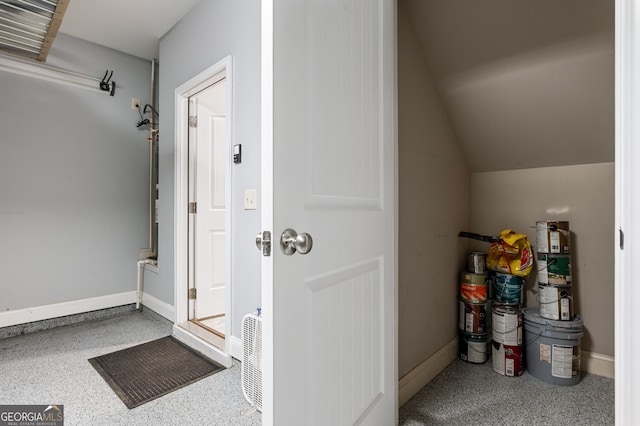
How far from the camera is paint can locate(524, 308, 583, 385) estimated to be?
5.91ft

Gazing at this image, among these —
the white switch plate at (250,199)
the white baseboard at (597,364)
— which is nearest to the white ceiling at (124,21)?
the white switch plate at (250,199)

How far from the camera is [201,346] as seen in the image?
2.33m

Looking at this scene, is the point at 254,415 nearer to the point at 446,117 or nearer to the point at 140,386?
the point at 140,386

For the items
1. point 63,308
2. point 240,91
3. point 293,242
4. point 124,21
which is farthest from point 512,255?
point 63,308

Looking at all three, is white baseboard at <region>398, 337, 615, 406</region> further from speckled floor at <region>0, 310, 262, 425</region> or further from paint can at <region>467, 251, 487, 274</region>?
speckled floor at <region>0, 310, 262, 425</region>

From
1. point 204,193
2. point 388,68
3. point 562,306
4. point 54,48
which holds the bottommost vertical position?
point 562,306

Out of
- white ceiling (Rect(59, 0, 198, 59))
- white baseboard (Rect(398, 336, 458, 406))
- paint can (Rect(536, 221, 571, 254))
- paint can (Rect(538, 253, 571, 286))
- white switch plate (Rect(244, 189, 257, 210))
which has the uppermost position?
white ceiling (Rect(59, 0, 198, 59))

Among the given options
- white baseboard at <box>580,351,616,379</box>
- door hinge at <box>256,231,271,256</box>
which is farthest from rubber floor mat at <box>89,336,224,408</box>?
white baseboard at <box>580,351,616,379</box>

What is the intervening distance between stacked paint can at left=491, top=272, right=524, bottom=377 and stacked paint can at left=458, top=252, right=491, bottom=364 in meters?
0.08

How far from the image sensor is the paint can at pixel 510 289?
2.04m

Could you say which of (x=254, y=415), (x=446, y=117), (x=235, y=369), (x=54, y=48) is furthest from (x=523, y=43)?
(x=54, y=48)

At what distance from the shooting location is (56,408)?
163cm

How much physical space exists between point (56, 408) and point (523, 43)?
125 inches

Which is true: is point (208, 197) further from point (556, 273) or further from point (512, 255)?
point (556, 273)
